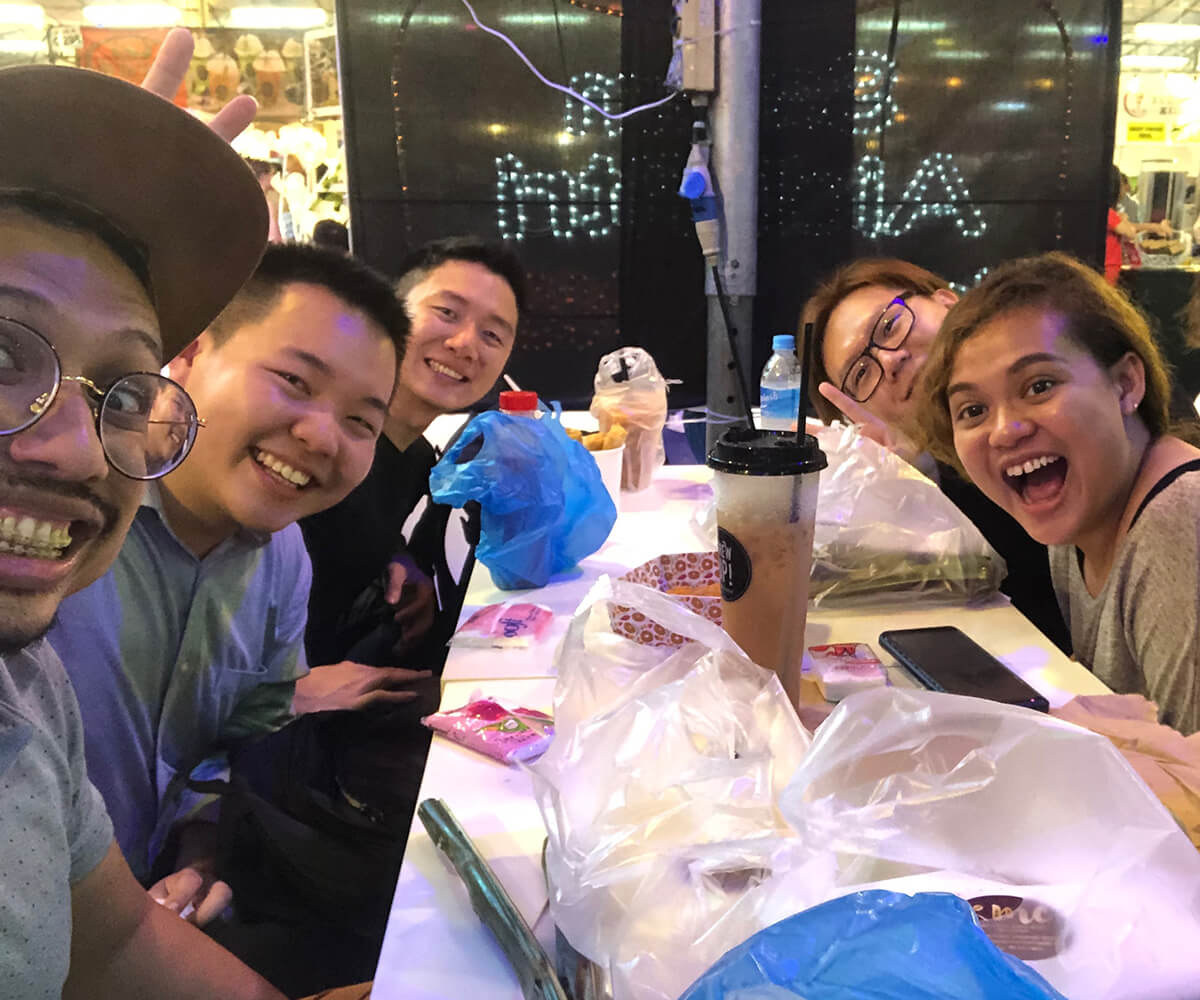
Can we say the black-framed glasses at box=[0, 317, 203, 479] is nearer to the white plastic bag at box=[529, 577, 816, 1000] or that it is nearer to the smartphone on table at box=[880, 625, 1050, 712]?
the white plastic bag at box=[529, 577, 816, 1000]

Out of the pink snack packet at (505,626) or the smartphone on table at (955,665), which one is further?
the pink snack packet at (505,626)

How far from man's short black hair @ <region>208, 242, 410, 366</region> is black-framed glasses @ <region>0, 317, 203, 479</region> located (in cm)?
50

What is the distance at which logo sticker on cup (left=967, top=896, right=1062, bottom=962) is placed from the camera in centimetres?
45

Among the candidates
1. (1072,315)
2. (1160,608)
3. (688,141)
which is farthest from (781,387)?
(688,141)

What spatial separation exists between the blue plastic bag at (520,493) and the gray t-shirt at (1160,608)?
0.74 meters

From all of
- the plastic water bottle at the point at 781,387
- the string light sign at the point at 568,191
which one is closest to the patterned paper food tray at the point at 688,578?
the plastic water bottle at the point at 781,387

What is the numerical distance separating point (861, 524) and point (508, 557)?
0.53m

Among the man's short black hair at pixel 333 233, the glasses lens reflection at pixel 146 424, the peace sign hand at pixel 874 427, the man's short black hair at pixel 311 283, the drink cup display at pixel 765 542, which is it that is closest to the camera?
the glasses lens reflection at pixel 146 424

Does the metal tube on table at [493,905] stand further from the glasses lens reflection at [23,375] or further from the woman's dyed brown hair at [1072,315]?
the woman's dyed brown hair at [1072,315]

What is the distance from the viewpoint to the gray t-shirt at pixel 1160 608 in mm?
997

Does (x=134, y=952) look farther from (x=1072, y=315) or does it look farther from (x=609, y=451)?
(x=1072, y=315)

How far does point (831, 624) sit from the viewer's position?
45.6 inches

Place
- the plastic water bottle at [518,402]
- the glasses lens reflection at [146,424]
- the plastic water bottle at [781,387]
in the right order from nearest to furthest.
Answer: the glasses lens reflection at [146,424]
the plastic water bottle at [518,402]
the plastic water bottle at [781,387]

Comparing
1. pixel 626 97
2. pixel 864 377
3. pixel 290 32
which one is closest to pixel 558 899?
pixel 864 377
